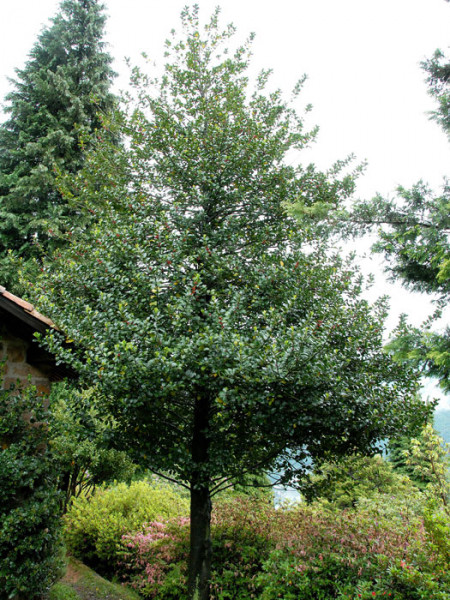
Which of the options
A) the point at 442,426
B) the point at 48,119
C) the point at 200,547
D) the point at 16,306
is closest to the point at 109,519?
the point at 200,547

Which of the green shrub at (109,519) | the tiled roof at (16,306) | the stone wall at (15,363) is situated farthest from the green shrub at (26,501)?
the green shrub at (109,519)

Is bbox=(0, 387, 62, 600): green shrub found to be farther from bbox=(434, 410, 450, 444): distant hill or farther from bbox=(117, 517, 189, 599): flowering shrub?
bbox=(434, 410, 450, 444): distant hill

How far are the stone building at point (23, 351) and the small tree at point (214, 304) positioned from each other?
11.8 inches

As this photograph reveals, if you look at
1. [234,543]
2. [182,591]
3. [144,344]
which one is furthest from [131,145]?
[182,591]

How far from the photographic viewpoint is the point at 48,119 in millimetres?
13430

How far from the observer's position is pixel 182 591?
5.63 m

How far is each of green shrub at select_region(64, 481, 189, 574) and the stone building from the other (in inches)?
141

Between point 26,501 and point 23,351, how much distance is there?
198 cm

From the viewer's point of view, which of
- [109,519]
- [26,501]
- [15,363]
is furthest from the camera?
[109,519]

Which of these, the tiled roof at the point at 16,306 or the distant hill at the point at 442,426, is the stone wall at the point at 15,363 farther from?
the distant hill at the point at 442,426

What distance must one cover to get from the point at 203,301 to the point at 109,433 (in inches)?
79.7

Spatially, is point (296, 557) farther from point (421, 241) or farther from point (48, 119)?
point (48, 119)

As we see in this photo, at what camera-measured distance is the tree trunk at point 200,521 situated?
16.5 ft

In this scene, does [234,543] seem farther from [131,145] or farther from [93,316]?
[131,145]
